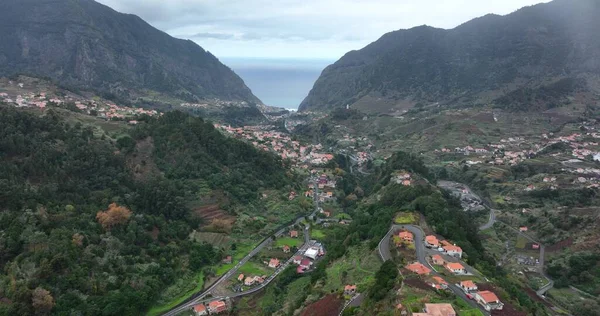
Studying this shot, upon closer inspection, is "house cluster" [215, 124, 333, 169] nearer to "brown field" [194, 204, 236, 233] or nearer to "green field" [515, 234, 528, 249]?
"brown field" [194, 204, 236, 233]

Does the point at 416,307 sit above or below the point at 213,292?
above

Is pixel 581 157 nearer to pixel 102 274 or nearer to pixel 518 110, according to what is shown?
pixel 518 110

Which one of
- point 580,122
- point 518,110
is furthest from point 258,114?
point 580,122

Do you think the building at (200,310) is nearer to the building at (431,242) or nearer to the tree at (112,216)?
the tree at (112,216)

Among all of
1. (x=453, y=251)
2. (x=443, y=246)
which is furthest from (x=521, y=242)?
(x=453, y=251)

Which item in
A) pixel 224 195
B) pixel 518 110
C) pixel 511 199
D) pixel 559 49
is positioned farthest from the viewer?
pixel 559 49

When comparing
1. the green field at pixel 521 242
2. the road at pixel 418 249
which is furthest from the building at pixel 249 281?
the green field at pixel 521 242
